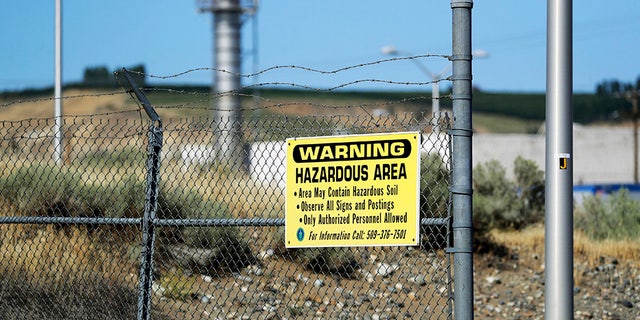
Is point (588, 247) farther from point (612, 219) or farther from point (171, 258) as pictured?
point (171, 258)

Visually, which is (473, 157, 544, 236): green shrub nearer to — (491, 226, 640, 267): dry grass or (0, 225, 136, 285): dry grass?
(491, 226, 640, 267): dry grass

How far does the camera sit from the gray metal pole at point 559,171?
546cm

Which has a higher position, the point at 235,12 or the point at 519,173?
the point at 235,12

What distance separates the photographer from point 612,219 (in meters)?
18.6

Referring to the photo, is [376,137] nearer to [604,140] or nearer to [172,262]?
[172,262]

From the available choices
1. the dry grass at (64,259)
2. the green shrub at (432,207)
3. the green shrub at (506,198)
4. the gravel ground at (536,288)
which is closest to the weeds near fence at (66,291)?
the dry grass at (64,259)

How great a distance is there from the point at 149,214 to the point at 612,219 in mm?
13704

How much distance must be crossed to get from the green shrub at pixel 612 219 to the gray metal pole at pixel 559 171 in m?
12.5

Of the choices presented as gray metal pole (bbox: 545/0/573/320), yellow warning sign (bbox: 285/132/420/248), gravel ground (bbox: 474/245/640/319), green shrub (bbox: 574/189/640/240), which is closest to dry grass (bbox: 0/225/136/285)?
yellow warning sign (bbox: 285/132/420/248)

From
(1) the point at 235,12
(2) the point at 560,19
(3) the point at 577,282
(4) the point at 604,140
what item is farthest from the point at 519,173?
(4) the point at 604,140

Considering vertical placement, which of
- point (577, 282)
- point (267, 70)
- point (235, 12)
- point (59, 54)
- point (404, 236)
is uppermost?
point (235, 12)

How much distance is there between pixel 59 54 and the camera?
25.1 metres

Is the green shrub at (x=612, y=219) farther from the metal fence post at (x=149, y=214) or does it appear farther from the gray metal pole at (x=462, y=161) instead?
the gray metal pole at (x=462, y=161)

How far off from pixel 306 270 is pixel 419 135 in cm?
529
